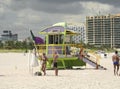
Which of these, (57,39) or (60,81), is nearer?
(60,81)

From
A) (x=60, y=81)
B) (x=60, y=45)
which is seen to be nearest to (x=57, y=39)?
(x=60, y=45)

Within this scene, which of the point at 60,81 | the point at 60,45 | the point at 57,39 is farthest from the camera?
the point at 57,39

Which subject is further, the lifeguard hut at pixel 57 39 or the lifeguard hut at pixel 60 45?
the lifeguard hut at pixel 57 39

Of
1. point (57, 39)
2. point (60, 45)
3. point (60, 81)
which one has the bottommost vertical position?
point (60, 81)

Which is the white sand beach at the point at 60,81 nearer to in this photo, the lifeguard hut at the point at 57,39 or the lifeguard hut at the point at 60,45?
the lifeguard hut at the point at 60,45

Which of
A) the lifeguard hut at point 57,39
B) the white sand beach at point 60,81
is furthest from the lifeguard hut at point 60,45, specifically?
the white sand beach at point 60,81

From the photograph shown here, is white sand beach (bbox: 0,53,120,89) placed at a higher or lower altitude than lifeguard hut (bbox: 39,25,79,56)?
lower

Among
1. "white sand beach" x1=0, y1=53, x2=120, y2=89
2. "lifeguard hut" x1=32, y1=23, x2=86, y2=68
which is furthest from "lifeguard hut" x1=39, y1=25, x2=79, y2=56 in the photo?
"white sand beach" x1=0, y1=53, x2=120, y2=89

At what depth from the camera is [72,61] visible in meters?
29.1

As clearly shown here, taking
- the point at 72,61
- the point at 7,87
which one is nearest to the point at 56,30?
the point at 72,61

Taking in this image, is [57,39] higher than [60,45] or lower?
higher

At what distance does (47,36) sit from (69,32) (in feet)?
5.83

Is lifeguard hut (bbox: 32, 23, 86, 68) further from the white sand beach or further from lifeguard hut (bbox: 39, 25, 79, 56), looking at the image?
the white sand beach

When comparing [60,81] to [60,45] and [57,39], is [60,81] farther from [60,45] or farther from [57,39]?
[57,39]
